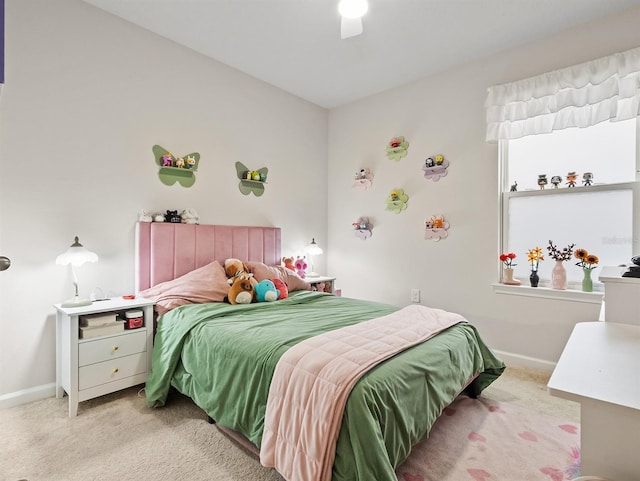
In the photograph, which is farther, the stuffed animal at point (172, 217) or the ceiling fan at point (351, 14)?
the stuffed animal at point (172, 217)

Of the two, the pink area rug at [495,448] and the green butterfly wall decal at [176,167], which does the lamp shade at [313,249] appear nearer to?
the green butterfly wall decal at [176,167]

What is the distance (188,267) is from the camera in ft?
9.25

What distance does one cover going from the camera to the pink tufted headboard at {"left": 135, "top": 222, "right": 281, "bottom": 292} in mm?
2602

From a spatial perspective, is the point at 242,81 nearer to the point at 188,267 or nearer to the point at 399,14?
the point at 399,14

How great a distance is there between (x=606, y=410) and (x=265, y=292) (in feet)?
7.23

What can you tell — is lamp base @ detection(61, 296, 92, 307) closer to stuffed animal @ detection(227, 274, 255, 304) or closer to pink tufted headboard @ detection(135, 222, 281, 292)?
pink tufted headboard @ detection(135, 222, 281, 292)

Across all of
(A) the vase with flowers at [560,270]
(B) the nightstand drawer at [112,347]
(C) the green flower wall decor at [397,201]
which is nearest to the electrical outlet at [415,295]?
(C) the green flower wall decor at [397,201]

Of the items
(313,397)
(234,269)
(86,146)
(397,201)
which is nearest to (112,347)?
(234,269)

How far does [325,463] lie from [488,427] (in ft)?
3.91

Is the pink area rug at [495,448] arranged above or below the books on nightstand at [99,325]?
below

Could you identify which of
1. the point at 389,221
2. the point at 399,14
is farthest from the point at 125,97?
the point at 389,221

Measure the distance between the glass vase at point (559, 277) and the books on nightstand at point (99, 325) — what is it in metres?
3.17

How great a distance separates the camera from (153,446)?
5.78ft

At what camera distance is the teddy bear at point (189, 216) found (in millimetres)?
2877
